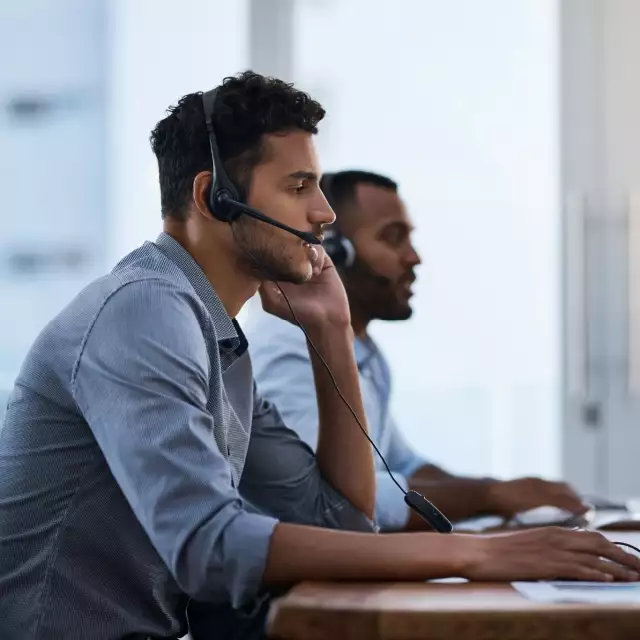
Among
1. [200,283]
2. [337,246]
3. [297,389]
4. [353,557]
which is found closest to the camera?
[353,557]

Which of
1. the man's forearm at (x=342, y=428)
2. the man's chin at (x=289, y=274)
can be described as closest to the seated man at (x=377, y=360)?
the man's forearm at (x=342, y=428)

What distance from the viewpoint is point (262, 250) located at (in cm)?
138

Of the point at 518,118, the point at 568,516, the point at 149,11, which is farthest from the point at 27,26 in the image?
the point at 568,516

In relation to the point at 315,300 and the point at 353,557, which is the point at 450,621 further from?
the point at 315,300

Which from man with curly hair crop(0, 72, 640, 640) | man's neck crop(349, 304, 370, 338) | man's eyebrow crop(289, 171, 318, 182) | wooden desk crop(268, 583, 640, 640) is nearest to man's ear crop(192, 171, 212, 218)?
man with curly hair crop(0, 72, 640, 640)

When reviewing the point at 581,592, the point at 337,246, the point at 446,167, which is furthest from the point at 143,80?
the point at 581,592

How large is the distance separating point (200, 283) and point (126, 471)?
352mm

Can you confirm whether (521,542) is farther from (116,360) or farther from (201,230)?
(201,230)

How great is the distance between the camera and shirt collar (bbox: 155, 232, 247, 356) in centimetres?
134

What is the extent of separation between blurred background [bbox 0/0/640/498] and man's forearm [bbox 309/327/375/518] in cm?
144

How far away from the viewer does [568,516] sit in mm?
1818

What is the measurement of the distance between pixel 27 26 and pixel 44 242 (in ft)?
2.11

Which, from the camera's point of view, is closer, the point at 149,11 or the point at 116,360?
the point at 116,360

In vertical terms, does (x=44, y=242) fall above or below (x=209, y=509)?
above
